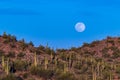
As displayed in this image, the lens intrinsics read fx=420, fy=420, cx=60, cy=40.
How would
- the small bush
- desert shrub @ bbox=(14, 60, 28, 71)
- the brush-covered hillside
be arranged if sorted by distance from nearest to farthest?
the small bush
the brush-covered hillside
desert shrub @ bbox=(14, 60, 28, 71)

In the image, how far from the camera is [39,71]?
3231 cm

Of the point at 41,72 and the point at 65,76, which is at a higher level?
the point at 41,72

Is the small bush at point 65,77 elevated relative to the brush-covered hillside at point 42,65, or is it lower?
lower

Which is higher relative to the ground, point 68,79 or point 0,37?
point 0,37

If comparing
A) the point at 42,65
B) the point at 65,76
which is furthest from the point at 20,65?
the point at 65,76

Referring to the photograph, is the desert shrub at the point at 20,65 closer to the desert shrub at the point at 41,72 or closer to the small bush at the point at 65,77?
the desert shrub at the point at 41,72

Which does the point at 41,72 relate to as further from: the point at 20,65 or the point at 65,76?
the point at 20,65

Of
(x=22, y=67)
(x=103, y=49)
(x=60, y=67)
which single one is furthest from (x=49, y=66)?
(x=103, y=49)

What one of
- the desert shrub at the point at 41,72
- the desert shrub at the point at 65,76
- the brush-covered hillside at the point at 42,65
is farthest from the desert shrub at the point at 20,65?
the desert shrub at the point at 65,76

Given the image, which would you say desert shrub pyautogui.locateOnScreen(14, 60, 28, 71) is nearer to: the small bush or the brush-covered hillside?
the brush-covered hillside

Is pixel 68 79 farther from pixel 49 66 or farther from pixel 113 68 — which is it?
pixel 113 68

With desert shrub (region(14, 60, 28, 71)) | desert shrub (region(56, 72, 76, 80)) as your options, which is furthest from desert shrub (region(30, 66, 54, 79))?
desert shrub (region(14, 60, 28, 71))

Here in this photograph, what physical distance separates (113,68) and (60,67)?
8.63 m

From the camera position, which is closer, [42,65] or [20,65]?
[20,65]
